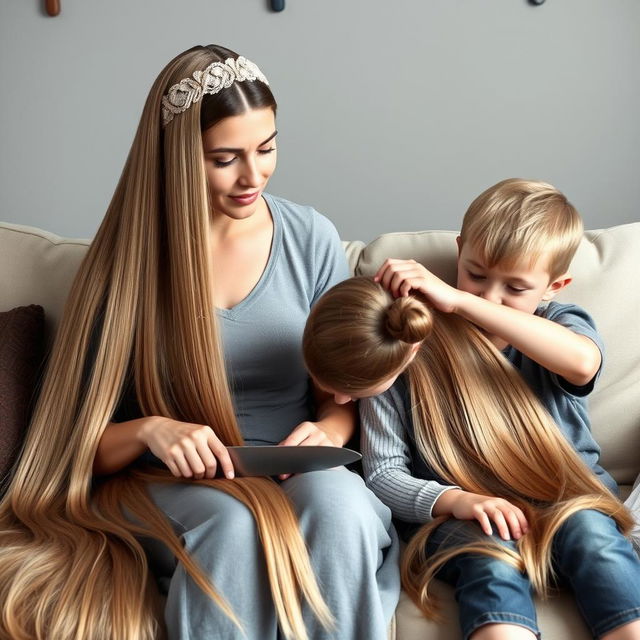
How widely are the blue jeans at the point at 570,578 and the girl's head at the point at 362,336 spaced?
0.86 ft

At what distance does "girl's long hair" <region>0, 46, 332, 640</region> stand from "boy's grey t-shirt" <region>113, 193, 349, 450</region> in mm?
83

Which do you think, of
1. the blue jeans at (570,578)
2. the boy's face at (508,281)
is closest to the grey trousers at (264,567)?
the blue jeans at (570,578)

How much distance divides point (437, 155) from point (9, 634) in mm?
1579

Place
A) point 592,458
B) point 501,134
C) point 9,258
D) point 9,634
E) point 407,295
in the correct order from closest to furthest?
point 9,634 < point 407,295 < point 592,458 < point 9,258 < point 501,134

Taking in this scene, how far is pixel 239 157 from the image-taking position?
1.49 m

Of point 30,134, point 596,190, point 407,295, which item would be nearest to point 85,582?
point 407,295

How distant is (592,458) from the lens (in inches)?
63.9

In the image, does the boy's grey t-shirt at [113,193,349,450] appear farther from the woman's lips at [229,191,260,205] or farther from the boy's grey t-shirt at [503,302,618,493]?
the boy's grey t-shirt at [503,302,618,493]

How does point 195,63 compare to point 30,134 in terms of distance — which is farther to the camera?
point 30,134

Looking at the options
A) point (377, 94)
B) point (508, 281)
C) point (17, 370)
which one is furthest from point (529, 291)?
point (377, 94)

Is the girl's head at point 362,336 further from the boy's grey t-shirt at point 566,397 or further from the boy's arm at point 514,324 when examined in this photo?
the boy's grey t-shirt at point 566,397

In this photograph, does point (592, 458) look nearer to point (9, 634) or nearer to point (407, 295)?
point (407, 295)

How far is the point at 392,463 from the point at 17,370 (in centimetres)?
64

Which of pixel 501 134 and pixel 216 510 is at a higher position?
pixel 501 134
